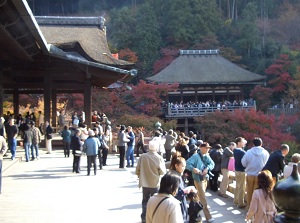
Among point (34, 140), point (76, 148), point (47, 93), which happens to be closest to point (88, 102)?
point (47, 93)

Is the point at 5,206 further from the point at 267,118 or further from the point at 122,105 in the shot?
the point at 122,105

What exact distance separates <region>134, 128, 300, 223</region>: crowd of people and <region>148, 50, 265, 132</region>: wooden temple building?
26007mm

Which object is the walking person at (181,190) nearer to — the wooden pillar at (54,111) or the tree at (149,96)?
the wooden pillar at (54,111)

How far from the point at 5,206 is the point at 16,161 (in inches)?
223

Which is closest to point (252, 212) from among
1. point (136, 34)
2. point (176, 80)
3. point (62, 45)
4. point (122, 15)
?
point (62, 45)

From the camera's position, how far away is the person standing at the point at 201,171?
7684 millimetres

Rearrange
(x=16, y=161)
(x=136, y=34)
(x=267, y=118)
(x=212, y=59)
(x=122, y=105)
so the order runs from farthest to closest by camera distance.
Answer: (x=136, y=34) < (x=212, y=59) < (x=122, y=105) < (x=267, y=118) < (x=16, y=161)

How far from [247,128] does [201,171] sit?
22.6 metres

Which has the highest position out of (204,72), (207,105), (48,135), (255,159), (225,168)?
(204,72)

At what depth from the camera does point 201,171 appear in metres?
7.77

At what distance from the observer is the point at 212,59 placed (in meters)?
43.8

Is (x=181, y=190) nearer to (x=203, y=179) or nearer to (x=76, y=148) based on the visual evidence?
(x=203, y=179)

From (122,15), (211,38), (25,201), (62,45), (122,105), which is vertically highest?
(122,15)

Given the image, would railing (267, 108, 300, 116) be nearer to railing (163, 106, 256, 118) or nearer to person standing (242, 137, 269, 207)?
railing (163, 106, 256, 118)
